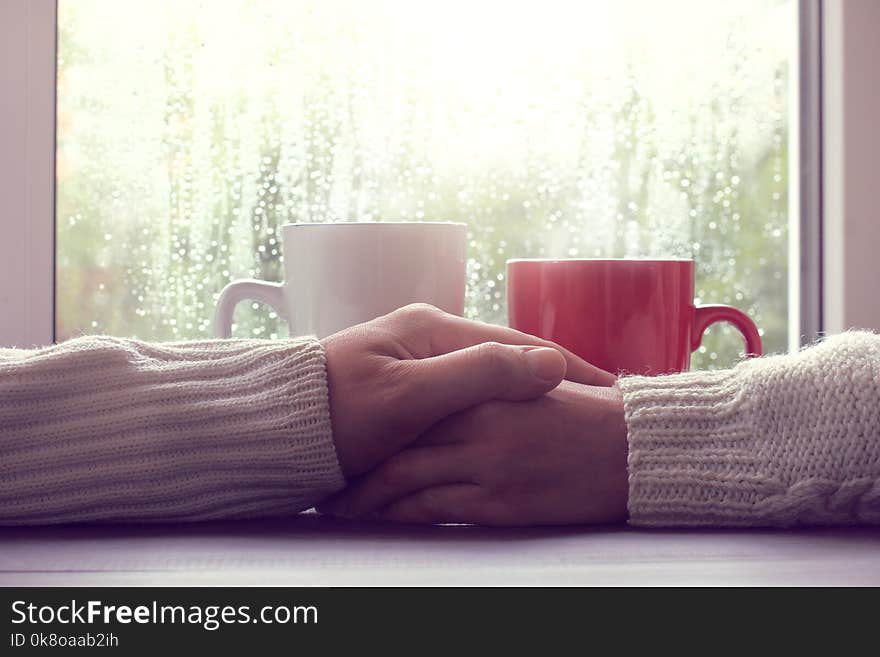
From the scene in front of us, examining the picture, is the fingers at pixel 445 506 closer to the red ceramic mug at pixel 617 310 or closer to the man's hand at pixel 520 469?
the man's hand at pixel 520 469

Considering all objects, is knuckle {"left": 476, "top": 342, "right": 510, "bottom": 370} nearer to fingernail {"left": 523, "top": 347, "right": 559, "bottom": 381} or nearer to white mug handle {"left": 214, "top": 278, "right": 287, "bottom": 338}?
fingernail {"left": 523, "top": 347, "right": 559, "bottom": 381}

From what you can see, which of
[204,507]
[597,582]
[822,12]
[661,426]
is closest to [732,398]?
[661,426]

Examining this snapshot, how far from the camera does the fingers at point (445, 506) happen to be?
1.69ft

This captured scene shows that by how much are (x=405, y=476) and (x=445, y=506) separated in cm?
3

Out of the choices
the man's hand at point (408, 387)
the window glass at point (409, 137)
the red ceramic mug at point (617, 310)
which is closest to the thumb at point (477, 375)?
the man's hand at point (408, 387)

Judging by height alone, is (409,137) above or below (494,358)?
above

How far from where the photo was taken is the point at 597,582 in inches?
15.4

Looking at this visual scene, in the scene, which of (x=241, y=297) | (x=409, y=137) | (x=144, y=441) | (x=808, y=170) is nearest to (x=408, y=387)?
(x=144, y=441)

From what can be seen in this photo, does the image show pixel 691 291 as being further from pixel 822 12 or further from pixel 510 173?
pixel 822 12

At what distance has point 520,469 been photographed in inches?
20.2

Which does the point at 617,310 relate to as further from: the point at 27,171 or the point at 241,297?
the point at 27,171

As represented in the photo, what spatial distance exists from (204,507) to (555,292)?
0.31 meters

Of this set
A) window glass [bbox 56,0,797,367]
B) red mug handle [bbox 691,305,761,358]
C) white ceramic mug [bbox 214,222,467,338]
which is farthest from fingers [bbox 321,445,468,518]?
window glass [bbox 56,0,797,367]

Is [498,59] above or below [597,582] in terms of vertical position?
above
